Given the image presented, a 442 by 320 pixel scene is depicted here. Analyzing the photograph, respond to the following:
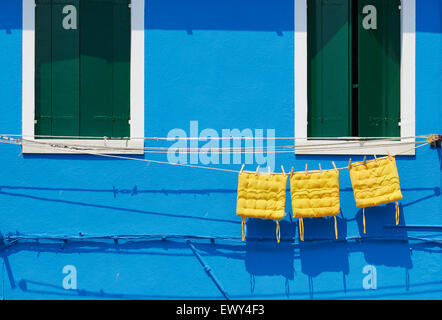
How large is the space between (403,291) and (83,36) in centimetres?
464

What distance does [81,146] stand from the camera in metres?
5.73

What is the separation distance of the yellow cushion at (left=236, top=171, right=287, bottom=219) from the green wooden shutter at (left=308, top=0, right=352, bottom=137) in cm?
88

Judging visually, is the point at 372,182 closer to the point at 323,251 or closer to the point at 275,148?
the point at 323,251

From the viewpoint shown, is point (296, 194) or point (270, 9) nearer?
point (296, 194)

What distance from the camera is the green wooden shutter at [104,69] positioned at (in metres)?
5.96

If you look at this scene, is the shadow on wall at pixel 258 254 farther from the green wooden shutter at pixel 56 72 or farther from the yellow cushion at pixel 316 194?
the green wooden shutter at pixel 56 72

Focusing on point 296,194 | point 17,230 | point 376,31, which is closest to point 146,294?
point 17,230

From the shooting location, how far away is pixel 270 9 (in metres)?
5.93

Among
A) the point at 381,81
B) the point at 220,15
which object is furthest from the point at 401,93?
the point at 220,15

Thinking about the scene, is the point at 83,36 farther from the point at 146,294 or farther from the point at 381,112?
the point at 381,112

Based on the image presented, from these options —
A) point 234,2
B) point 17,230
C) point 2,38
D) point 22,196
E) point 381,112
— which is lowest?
point 17,230

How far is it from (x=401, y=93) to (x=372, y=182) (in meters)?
1.19

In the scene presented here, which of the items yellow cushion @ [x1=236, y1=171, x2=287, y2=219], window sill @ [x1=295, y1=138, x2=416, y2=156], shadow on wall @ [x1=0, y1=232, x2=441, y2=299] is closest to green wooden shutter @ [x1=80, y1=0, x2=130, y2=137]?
shadow on wall @ [x1=0, y1=232, x2=441, y2=299]

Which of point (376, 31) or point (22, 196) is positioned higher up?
point (376, 31)
